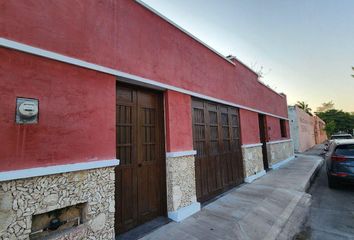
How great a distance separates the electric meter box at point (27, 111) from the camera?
2.31 metres

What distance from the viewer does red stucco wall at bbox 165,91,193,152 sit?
446cm

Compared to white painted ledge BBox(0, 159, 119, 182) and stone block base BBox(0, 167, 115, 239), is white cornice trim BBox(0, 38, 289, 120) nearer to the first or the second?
white painted ledge BBox(0, 159, 119, 182)

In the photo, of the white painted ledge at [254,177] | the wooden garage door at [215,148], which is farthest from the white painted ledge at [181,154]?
the white painted ledge at [254,177]

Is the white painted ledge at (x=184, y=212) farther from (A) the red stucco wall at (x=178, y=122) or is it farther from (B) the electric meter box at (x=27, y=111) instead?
(B) the electric meter box at (x=27, y=111)

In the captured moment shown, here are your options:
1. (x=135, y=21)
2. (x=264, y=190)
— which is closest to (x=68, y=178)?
(x=135, y=21)

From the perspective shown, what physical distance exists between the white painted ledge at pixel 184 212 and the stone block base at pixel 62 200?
1.52 m

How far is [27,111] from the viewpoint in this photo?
2365 mm

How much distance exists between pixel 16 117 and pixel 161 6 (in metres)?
4.49

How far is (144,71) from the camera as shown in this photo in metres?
3.98

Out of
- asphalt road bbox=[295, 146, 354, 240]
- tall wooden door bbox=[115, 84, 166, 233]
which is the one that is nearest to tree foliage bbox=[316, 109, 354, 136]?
asphalt road bbox=[295, 146, 354, 240]

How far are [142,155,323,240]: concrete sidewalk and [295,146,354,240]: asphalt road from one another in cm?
22

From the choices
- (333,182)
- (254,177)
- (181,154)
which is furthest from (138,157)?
(333,182)

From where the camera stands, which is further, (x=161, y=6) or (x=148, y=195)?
(x=161, y=6)

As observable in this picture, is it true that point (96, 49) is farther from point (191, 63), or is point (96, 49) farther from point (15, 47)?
point (191, 63)
